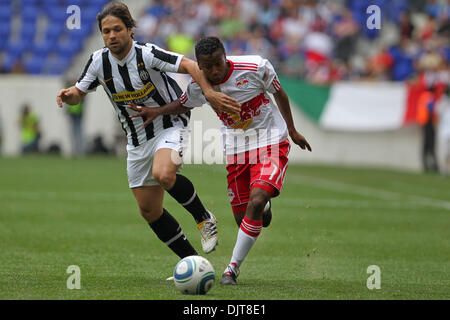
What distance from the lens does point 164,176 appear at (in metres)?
6.92

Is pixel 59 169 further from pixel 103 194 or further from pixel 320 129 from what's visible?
pixel 320 129

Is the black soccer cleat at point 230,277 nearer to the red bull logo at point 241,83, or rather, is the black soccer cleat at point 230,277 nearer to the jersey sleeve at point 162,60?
the red bull logo at point 241,83

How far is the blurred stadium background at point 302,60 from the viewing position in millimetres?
21578

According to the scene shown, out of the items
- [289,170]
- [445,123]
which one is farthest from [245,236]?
[445,123]

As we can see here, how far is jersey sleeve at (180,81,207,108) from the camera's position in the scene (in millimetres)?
7121

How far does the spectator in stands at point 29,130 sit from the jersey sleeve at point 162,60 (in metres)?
17.8

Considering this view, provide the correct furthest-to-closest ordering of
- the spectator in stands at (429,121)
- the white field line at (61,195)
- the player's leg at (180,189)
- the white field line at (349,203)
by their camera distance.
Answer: the spectator in stands at (429,121)
the white field line at (61,195)
the white field line at (349,203)
the player's leg at (180,189)

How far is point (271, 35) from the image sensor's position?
24.6 m

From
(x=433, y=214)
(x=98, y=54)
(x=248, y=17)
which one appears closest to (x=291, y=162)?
(x=248, y=17)

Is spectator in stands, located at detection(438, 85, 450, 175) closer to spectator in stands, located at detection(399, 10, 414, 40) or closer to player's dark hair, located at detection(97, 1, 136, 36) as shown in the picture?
spectator in stands, located at detection(399, 10, 414, 40)

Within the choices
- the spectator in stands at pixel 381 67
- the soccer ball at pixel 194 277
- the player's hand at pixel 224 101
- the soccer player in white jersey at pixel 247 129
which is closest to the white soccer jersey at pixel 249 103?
the soccer player in white jersey at pixel 247 129

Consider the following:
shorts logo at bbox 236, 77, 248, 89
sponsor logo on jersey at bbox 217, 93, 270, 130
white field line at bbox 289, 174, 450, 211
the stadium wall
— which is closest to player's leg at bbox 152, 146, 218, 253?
sponsor logo on jersey at bbox 217, 93, 270, 130

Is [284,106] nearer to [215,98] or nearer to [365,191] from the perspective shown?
[215,98]

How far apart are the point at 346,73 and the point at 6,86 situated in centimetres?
1033
